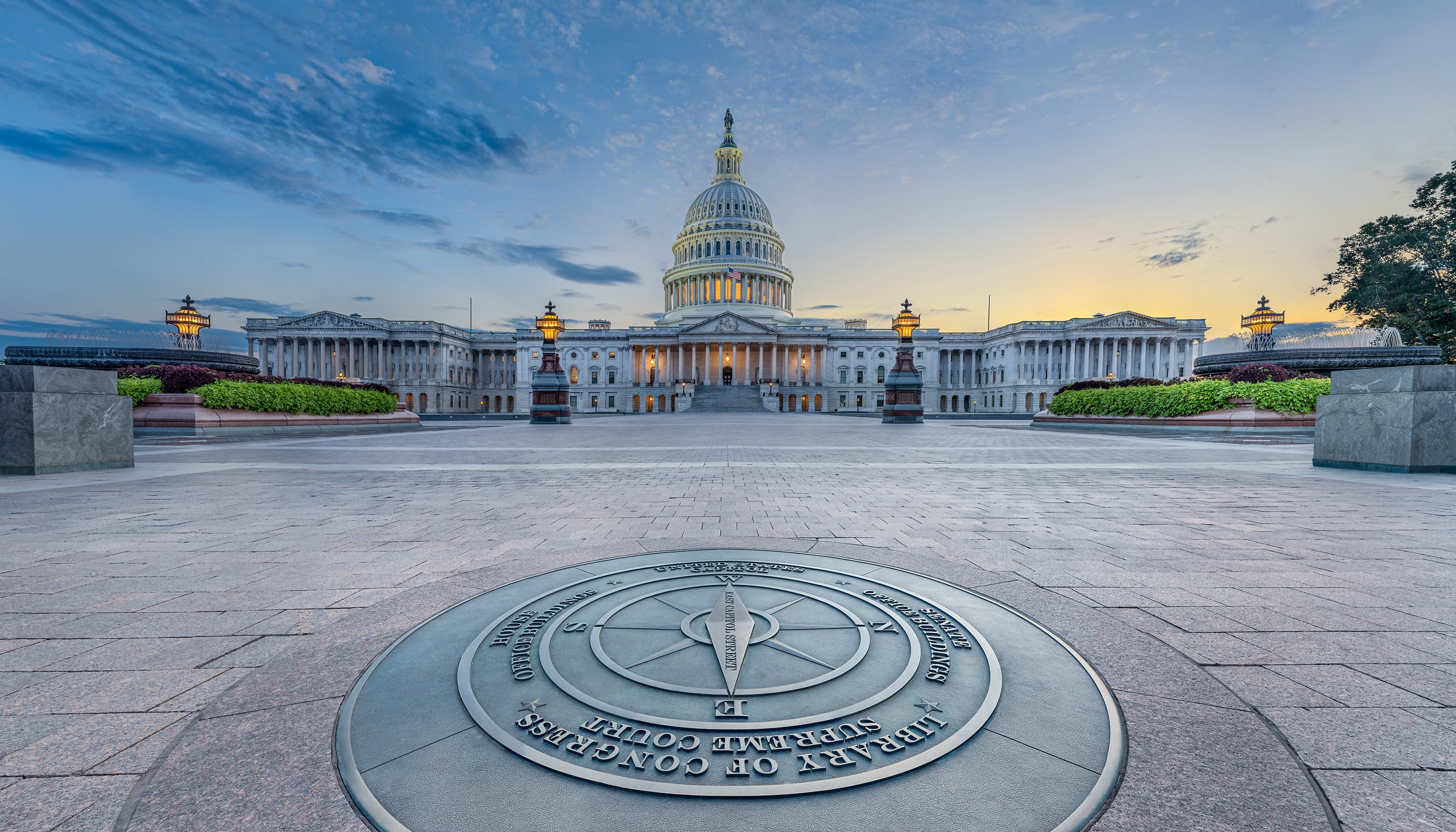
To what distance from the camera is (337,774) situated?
1.75m

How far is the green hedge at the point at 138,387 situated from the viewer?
638 inches

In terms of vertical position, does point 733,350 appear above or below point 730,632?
above

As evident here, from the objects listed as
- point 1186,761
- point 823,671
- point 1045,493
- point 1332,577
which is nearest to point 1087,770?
point 1186,761

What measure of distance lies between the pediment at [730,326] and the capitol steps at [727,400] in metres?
10.2

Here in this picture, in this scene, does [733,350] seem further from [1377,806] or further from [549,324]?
[1377,806]

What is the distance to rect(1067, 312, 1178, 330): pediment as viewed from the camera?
262 feet

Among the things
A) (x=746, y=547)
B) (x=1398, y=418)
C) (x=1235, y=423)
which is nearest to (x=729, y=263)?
(x=1235, y=423)

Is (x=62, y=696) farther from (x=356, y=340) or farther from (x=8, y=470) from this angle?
(x=356, y=340)

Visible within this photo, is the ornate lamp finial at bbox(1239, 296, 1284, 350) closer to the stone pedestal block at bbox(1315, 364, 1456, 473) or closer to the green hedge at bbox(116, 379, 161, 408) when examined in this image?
the stone pedestal block at bbox(1315, 364, 1456, 473)

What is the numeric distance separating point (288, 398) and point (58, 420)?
12376 mm

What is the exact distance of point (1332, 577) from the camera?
151 inches

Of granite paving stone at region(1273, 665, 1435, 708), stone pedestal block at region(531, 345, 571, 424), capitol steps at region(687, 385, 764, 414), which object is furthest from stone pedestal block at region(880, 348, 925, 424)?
capitol steps at region(687, 385, 764, 414)

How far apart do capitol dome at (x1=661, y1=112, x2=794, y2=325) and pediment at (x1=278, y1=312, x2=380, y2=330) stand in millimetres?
45388

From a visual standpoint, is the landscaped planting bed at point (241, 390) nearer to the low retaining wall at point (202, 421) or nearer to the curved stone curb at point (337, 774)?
the low retaining wall at point (202, 421)
